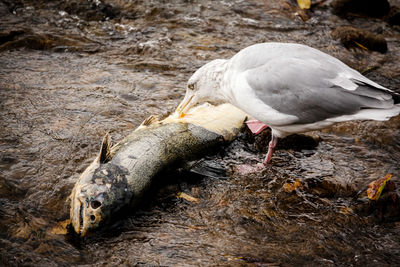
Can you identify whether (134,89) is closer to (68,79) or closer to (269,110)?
(68,79)

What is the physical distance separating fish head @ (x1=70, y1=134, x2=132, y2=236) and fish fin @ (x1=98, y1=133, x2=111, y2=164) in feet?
0.25

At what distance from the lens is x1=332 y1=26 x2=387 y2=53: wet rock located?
7258mm

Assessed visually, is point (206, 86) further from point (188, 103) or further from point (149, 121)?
point (149, 121)

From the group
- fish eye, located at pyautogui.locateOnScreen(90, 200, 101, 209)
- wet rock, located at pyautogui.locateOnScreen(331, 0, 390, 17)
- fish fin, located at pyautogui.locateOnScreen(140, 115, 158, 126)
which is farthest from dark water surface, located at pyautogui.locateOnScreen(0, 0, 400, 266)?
wet rock, located at pyautogui.locateOnScreen(331, 0, 390, 17)

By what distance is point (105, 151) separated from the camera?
12.4 ft

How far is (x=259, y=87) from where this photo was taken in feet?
14.1

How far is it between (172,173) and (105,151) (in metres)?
0.79

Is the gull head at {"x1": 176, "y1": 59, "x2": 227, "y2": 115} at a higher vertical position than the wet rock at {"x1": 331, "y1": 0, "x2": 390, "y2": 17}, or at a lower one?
lower

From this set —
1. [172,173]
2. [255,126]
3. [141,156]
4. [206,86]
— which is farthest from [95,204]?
[255,126]

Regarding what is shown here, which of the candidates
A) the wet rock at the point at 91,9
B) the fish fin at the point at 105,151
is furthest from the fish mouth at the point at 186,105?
the wet rock at the point at 91,9

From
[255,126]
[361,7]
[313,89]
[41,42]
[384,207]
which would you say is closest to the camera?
[384,207]

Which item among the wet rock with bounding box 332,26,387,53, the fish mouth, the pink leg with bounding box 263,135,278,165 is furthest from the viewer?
the wet rock with bounding box 332,26,387,53

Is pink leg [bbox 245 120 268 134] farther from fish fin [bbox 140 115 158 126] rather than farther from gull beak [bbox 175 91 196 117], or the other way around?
fish fin [bbox 140 115 158 126]

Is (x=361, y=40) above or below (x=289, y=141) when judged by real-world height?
above
